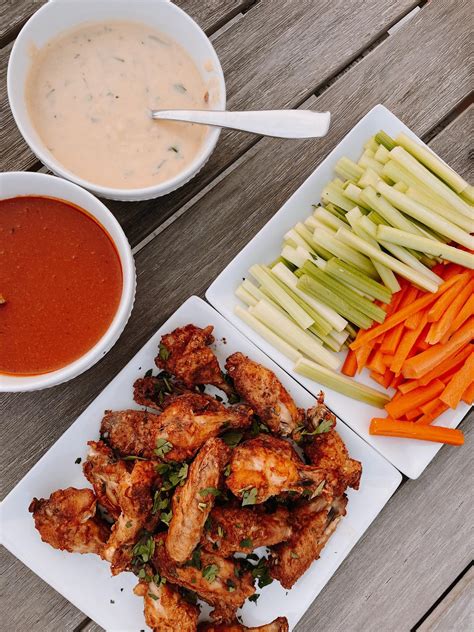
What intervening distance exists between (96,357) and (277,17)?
58.4 inches

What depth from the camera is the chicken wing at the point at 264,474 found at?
6.13ft

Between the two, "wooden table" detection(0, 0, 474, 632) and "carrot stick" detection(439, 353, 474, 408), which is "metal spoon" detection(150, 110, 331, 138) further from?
"carrot stick" detection(439, 353, 474, 408)

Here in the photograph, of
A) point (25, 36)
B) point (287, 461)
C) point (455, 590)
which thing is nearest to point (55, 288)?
point (25, 36)

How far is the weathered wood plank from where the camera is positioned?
231 centimetres

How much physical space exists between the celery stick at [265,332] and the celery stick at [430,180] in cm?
73

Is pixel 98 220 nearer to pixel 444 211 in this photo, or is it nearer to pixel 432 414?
pixel 444 211

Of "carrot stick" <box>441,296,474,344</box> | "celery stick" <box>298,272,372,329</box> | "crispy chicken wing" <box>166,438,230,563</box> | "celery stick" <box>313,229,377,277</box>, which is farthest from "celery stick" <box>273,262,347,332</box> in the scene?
"crispy chicken wing" <box>166,438,230,563</box>

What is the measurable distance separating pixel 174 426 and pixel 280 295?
58 cm

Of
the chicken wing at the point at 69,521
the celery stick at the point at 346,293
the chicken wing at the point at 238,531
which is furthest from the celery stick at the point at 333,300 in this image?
the chicken wing at the point at 69,521

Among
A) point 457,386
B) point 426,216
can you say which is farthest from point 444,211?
point 457,386

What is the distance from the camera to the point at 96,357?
1759 mm

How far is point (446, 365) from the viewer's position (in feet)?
7.05

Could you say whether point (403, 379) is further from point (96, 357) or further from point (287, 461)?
point (96, 357)

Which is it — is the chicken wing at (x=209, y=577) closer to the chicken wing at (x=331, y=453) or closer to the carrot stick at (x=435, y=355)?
the chicken wing at (x=331, y=453)
